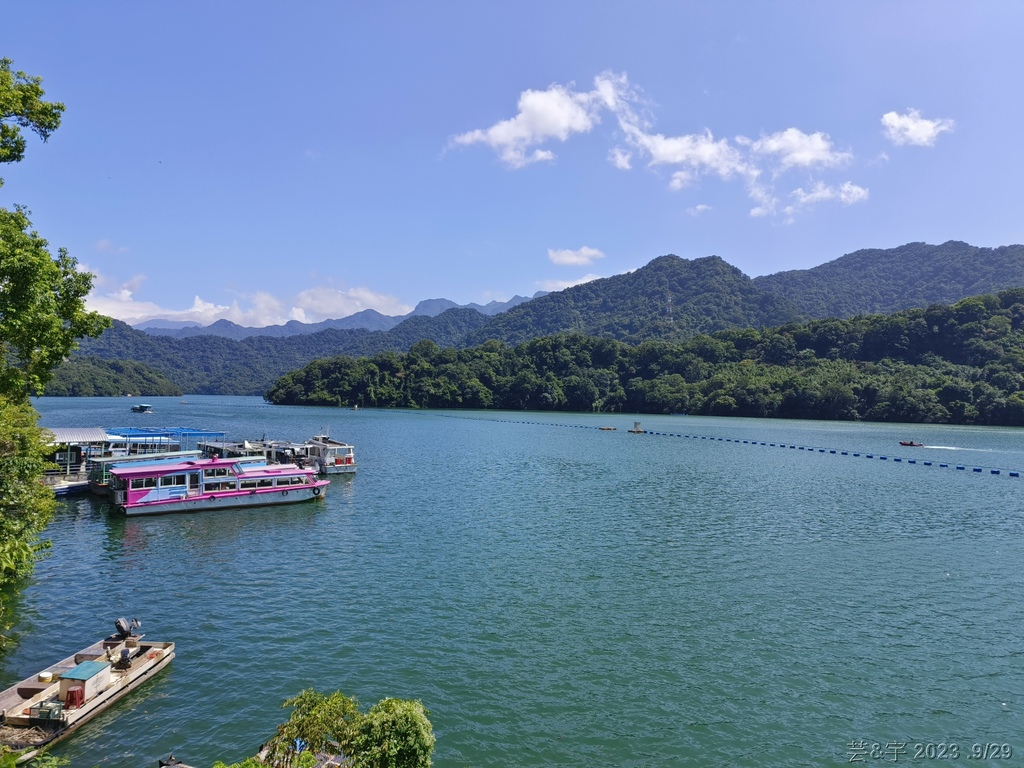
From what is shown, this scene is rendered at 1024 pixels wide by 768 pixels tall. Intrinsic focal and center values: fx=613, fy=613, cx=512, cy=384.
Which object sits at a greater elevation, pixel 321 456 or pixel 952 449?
pixel 321 456

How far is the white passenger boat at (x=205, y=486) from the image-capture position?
3675 centimetres

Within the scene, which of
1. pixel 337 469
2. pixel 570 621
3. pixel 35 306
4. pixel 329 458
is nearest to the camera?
pixel 35 306

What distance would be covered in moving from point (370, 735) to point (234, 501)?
114 feet

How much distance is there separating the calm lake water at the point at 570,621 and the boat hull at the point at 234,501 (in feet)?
2.87

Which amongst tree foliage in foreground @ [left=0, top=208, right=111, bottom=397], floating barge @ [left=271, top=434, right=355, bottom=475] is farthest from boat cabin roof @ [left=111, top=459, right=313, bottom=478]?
tree foliage in foreground @ [left=0, top=208, right=111, bottom=397]

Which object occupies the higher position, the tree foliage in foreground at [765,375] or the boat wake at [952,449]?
the tree foliage in foreground at [765,375]

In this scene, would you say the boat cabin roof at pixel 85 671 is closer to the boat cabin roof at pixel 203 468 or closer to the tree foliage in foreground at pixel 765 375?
the boat cabin roof at pixel 203 468

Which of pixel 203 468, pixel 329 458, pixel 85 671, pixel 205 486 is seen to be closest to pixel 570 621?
pixel 85 671

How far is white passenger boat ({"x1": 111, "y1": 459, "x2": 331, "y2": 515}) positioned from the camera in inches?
1447

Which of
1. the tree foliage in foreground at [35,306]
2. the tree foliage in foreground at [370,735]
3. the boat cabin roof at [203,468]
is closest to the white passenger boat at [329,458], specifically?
the boat cabin roof at [203,468]

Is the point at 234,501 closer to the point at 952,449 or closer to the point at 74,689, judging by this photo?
the point at 74,689

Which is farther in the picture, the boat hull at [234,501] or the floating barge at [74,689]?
the boat hull at [234,501]

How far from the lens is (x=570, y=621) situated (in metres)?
21.0

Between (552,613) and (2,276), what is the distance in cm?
1909
